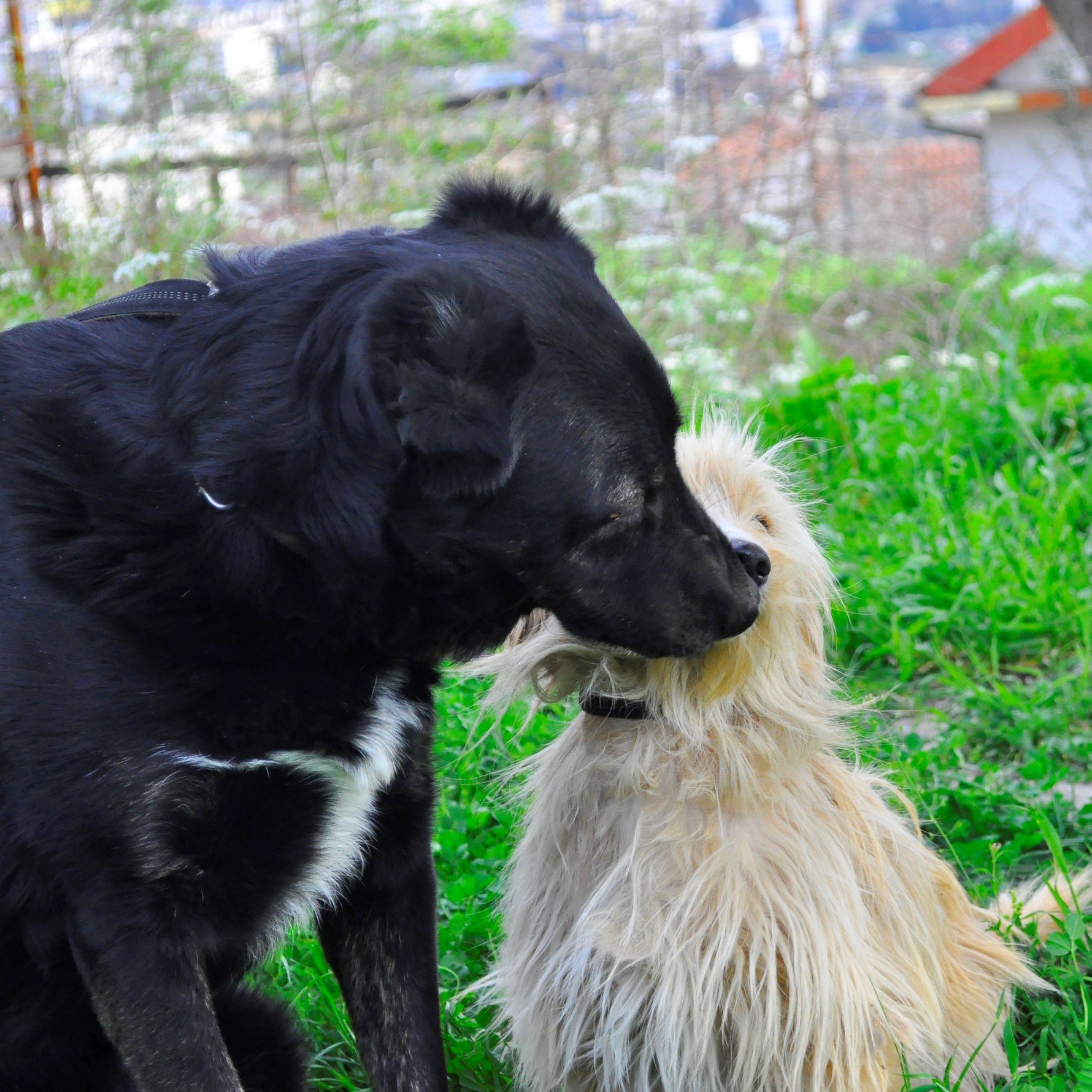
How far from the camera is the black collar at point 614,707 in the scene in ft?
7.06

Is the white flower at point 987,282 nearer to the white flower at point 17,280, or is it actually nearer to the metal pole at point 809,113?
the metal pole at point 809,113

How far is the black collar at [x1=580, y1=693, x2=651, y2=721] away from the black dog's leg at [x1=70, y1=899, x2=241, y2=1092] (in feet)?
2.53

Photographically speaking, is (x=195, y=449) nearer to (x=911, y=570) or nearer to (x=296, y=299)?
(x=296, y=299)

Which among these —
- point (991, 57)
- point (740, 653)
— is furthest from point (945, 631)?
point (991, 57)

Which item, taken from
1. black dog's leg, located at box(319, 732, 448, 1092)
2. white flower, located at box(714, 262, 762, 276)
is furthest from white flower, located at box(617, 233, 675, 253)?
black dog's leg, located at box(319, 732, 448, 1092)

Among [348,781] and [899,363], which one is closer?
[348,781]

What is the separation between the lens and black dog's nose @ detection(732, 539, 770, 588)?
6.70 feet

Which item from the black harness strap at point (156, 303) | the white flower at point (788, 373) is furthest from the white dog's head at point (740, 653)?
the white flower at point (788, 373)

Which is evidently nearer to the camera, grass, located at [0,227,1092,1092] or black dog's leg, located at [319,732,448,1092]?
black dog's leg, located at [319,732,448,1092]

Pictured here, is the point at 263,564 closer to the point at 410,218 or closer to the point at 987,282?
the point at 410,218

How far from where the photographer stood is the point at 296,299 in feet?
6.01

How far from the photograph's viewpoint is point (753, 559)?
205cm

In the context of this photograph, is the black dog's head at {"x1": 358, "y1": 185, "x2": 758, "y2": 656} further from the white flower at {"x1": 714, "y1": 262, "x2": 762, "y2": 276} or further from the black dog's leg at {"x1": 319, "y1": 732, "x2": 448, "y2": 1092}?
the white flower at {"x1": 714, "y1": 262, "x2": 762, "y2": 276}

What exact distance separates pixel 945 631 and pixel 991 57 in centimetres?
1435
